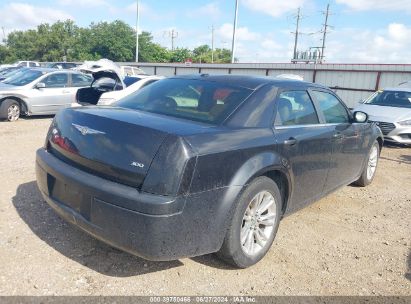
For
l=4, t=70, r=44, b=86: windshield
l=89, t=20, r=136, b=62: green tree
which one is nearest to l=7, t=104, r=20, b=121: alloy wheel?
l=4, t=70, r=44, b=86: windshield

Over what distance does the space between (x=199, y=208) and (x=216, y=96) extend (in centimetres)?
119

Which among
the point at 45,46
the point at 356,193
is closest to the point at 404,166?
the point at 356,193

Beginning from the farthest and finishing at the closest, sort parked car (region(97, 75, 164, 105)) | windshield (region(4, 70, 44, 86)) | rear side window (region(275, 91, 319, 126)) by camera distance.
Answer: windshield (region(4, 70, 44, 86)) → parked car (region(97, 75, 164, 105)) → rear side window (region(275, 91, 319, 126))

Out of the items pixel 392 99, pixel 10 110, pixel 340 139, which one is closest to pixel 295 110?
pixel 340 139

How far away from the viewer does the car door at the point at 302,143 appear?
3.28 m

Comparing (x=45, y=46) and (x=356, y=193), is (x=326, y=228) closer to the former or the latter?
(x=356, y=193)

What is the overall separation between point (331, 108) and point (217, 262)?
2.29 metres

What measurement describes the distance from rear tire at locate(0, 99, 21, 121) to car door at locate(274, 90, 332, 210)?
8.46 meters

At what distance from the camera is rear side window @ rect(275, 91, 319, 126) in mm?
3372

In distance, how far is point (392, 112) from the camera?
29.7 ft

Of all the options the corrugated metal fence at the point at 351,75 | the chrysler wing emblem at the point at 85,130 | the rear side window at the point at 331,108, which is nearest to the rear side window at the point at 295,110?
the rear side window at the point at 331,108

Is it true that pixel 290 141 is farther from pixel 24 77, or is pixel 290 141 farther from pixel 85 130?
pixel 24 77

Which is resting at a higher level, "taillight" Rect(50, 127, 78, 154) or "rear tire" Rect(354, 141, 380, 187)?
"taillight" Rect(50, 127, 78, 154)

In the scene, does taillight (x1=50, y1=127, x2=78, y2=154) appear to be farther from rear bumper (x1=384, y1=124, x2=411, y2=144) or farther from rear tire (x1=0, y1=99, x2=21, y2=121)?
rear bumper (x1=384, y1=124, x2=411, y2=144)
